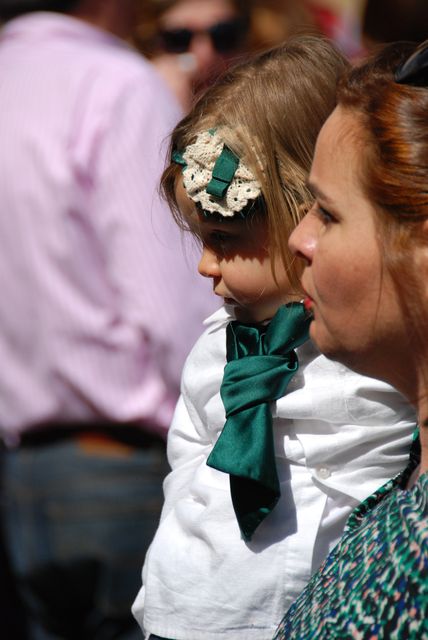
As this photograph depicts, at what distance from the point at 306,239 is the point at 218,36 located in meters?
3.07

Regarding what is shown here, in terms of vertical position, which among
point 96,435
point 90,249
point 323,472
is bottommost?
point 96,435

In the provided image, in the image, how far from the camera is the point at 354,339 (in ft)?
5.13

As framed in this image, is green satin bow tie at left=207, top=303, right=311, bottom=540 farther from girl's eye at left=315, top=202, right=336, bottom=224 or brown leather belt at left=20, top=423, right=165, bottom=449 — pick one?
brown leather belt at left=20, top=423, right=165, bottom=449

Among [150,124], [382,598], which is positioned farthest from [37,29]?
[382,598]

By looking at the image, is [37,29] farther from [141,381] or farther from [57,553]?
[57,553]

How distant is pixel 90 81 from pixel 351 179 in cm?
177

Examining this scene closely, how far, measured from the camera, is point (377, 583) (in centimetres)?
143

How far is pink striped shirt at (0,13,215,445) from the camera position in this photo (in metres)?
3.10

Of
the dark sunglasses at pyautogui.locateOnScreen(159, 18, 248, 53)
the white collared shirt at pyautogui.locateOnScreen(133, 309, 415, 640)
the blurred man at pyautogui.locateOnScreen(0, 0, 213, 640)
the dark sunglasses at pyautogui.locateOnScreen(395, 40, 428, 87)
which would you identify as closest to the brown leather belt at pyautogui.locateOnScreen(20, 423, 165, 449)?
the blurred man at pyautogui.locateOnScreen(0, 0, 213, 640)

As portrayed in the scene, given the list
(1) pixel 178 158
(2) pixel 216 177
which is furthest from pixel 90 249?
(2) pixel 216 177

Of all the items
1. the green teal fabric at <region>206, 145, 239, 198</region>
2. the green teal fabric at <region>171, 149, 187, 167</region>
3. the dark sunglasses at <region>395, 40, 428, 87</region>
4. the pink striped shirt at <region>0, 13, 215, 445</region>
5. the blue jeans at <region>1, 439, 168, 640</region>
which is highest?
the dark sunglasses at <region>395, 40, 428, 87</region>

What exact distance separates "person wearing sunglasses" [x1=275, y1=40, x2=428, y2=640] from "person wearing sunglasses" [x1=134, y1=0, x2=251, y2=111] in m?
2.94

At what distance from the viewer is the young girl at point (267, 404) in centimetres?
201

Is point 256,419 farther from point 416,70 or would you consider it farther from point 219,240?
point 416,70
